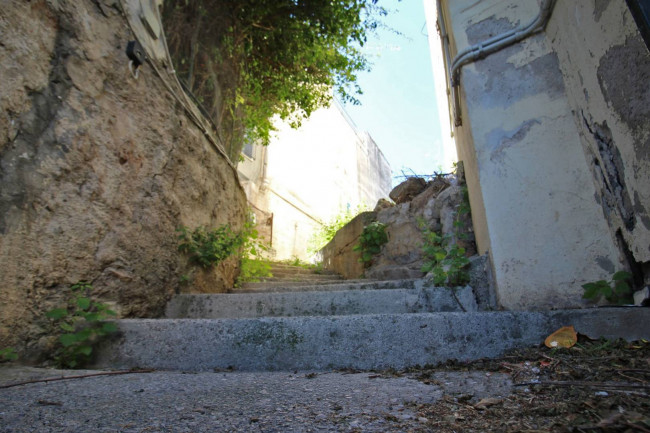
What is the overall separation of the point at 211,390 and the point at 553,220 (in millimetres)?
1610

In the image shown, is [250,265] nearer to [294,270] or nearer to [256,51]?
[294,270]

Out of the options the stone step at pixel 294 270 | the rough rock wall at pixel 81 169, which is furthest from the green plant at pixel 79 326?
the stone step at pixel 294 270

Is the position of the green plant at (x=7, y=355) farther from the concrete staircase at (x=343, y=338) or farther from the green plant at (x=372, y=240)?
the green plant at (x=372, y=240)

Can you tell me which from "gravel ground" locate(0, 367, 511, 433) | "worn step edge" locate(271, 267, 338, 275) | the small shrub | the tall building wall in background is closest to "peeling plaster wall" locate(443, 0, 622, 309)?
the tall building wall in background

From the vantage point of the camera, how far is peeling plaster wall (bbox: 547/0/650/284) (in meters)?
1.15

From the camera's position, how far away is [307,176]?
1100 centimetres

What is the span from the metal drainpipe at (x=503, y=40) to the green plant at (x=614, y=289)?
1291 mm

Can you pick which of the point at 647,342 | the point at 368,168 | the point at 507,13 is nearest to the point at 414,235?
the point at 507,13

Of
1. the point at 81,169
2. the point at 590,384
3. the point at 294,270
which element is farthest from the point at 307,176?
the point at 590,384

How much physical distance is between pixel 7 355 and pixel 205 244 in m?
1.37

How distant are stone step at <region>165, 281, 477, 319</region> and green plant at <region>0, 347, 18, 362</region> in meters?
0.87

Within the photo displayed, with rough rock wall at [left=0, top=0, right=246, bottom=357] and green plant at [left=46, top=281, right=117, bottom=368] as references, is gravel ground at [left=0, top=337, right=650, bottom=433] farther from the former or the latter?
rough rock wall at [left=0, top=0, right=246, bottom=357]

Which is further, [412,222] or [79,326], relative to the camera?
[412,222]

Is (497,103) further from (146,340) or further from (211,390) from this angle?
(146,340)
